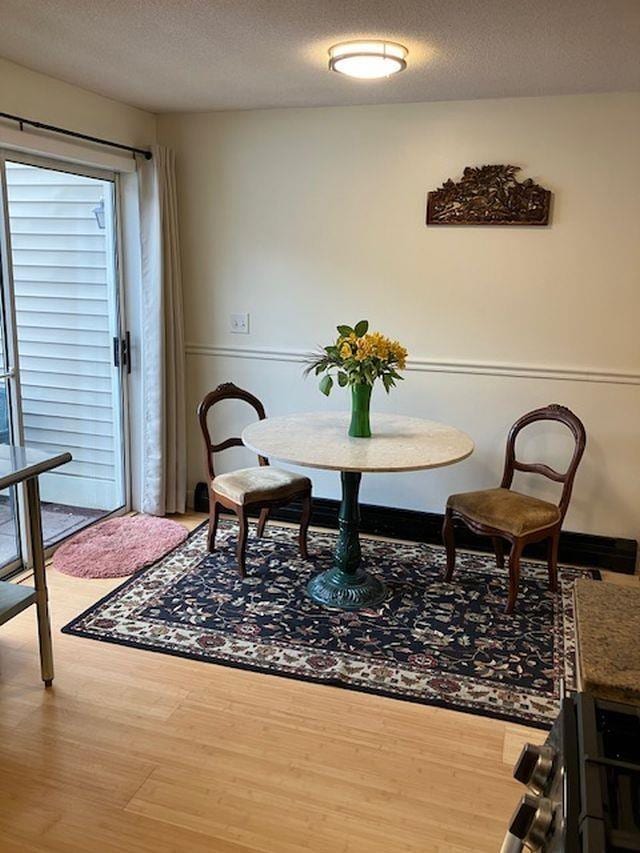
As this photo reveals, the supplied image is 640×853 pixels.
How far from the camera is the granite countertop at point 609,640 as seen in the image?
964 millimetres

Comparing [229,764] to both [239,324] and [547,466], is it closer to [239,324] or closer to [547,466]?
[547,466]

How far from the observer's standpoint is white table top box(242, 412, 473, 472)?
2830 mm

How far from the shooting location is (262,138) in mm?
3918

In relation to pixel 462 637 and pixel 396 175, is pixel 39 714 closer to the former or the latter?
pixel 462 637

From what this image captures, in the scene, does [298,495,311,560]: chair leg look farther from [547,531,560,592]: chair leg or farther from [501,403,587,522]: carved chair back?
[547,531,560,592]: chair leg

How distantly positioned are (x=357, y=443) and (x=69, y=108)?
220cm

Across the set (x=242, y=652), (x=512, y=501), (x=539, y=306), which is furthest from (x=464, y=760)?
(x=539, y=306)

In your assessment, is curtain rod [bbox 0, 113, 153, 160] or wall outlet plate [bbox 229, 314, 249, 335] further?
wall outlet plate [bbox 229, 314, 249, 335]

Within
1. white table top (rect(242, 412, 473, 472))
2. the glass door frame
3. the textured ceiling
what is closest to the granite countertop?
white table top (rect(242, 412, 473, 472))

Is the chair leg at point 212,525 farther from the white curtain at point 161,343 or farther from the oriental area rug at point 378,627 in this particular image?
the white curtain at point 161,343

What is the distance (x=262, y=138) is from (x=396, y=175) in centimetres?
82

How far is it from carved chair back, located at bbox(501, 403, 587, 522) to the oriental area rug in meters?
0.49

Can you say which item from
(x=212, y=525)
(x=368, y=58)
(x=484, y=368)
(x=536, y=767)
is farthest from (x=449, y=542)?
(x=536, y=767)

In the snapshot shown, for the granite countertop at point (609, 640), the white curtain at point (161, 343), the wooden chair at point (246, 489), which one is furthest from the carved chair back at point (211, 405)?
the granite countertop at point (609, 640)
